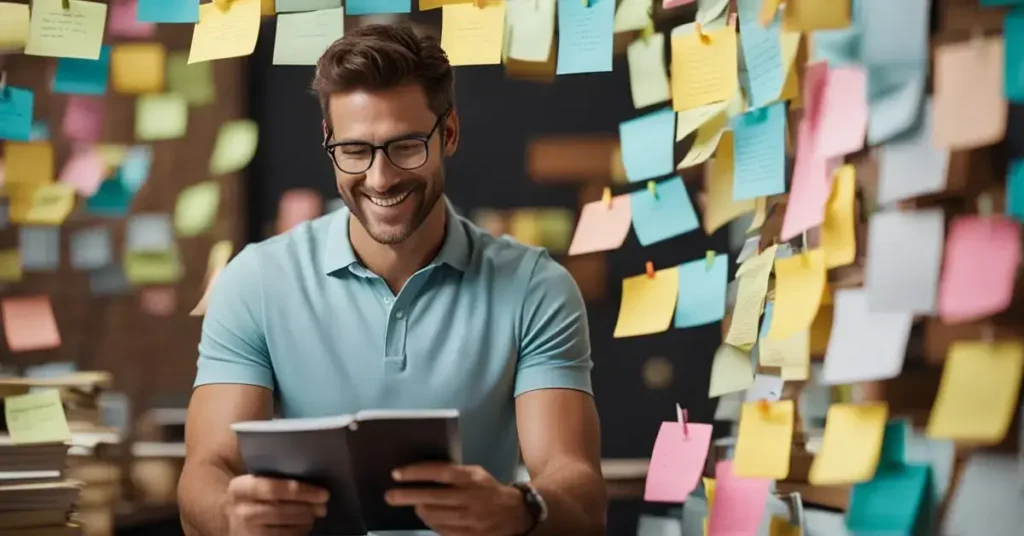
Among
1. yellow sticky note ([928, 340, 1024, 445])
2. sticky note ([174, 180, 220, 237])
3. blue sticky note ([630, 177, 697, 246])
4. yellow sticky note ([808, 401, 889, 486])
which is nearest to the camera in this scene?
yellow sticky note ([928, 340, 1024, 445])

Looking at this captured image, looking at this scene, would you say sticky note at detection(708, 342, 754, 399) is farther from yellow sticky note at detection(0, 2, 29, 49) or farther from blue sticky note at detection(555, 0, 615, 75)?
yellow sticky note at detection(0, 2, 29, 49)

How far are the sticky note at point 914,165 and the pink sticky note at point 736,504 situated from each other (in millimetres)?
440

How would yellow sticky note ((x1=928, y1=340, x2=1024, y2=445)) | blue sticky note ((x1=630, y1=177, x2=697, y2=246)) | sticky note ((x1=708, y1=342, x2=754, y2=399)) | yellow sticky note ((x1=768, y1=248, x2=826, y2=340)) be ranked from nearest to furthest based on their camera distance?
yellow sticky note ((x1=928, y1=340, x2=1024, y2=445))
yellow sticky note ((x1=768, y1=248, x2=826, y2=340))
sticky note ((x1=708, y1=342, x2=754, y2=399))
blue sticky note ((x1=630, y1=177, x2=697, y2=246))

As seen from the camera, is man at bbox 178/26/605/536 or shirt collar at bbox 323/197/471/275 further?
shirt collar at bbox 323/197/471/275

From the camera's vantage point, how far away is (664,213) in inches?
64.3

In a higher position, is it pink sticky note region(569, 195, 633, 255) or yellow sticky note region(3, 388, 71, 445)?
pink sticky note region(569, 195, 633, 255)

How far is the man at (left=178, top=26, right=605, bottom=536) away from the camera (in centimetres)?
160

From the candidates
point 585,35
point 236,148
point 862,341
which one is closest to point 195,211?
point 236,148

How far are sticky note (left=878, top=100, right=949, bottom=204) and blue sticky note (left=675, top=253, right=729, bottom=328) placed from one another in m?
0.46

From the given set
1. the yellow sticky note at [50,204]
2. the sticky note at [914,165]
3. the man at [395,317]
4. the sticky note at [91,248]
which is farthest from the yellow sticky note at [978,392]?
the sticky note at [91,248]

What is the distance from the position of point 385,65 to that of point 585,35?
286 mm

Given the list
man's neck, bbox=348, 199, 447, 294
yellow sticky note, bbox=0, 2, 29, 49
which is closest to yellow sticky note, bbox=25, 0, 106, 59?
yellow sticky note, bbox=0, 2, 29, 49

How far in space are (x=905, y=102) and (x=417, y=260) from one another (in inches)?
33.1

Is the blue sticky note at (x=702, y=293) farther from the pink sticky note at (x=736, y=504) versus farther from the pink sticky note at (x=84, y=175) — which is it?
the pink sticky note at (x=84, y=175)
